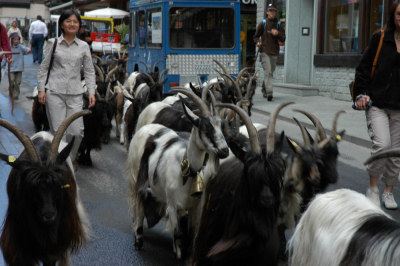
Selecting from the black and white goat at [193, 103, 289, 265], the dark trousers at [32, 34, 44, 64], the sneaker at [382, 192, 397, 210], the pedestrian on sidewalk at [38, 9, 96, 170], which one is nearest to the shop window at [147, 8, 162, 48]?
the pedestrian on sidewalk at [38, 9, 96, 170]

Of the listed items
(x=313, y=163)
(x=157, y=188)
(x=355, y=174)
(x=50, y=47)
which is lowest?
(x=355, y=174)

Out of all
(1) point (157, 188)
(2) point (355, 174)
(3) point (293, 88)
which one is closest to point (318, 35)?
(3) point (293, 88)

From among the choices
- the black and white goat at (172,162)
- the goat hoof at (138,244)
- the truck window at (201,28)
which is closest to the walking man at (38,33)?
the truck window at (201,28)

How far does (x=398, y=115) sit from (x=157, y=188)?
282cm

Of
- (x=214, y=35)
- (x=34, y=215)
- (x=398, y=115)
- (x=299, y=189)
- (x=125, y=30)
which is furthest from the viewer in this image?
(x=125, y=30)

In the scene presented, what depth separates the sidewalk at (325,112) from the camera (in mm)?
11970

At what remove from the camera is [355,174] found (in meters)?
9.02

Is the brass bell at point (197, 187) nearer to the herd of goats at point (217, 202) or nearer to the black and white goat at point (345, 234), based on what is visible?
the herd of goats at point (217, 202)

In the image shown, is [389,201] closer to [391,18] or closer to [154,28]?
[391,18]

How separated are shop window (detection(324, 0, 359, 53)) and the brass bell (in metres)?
13.4

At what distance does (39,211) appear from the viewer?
430cm

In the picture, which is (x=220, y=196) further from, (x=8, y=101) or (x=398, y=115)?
(x=8, y=101)

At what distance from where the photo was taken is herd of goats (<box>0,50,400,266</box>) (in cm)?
370

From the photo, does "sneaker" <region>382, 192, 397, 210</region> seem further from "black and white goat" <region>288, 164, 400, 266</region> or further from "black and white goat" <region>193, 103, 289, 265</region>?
"black and white goat" <region>288, 164, 400, 266</region>
